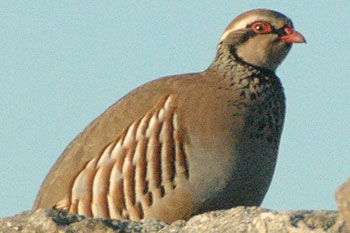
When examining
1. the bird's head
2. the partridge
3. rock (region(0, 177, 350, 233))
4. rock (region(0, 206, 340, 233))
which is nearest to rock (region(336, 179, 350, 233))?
rock (region(0, 177, 350, 233))

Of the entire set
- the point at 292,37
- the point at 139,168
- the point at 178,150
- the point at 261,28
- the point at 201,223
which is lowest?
the point at 139,168

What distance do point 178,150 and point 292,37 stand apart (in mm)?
1717

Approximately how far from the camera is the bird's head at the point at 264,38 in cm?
910

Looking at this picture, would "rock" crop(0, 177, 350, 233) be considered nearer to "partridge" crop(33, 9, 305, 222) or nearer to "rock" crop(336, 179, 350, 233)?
"rock" crop(336, 179, 350, 233)

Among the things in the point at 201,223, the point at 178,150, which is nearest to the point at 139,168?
the point at 178,150

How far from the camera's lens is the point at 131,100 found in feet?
28.5

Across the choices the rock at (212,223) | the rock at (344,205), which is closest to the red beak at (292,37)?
the rock at (212,223)

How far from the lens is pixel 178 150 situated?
8141 mm

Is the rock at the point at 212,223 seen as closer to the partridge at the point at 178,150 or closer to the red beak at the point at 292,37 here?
the partridge at the point at 178,150

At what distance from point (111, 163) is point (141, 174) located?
337 mm

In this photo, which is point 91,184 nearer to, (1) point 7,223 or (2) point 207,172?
(2) point 207,172

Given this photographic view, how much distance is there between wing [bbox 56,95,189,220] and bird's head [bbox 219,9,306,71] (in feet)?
3.54

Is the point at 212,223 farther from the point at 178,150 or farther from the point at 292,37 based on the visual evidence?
the point at 292,37

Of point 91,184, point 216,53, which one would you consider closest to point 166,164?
point 91,184
